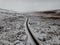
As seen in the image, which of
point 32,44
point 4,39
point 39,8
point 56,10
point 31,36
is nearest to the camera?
point 32,44

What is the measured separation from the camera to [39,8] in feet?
11.7

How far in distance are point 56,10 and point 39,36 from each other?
198 cm

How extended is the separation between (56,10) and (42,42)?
2157mm

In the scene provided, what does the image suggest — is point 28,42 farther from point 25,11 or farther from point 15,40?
point 25,11

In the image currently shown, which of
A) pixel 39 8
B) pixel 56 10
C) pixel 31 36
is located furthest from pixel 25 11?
pixel 31 36

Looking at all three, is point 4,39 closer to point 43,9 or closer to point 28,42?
point 28,42

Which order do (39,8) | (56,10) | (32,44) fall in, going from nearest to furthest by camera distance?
(32,44) → (56,10) → (39,8)

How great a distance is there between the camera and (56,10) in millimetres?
3266

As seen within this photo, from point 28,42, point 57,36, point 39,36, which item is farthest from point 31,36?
point 57,36

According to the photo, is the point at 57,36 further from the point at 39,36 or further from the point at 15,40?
the point at 15,40

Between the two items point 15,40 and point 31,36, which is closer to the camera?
point 15,40

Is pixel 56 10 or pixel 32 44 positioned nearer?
pixel 32 44

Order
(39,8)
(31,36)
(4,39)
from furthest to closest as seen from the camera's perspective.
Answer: (39,8)
(31,36)
(4,39)

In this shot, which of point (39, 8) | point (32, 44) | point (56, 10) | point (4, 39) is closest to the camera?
point (32, 44)
